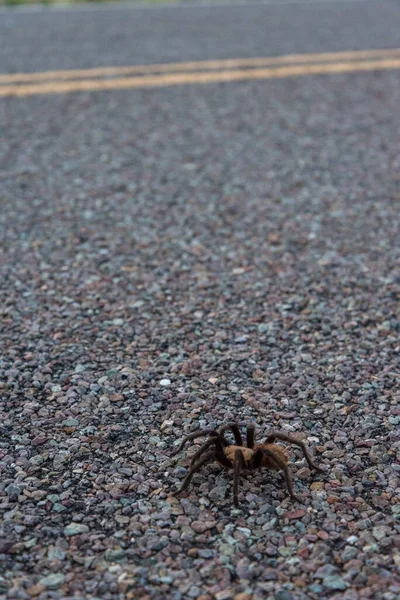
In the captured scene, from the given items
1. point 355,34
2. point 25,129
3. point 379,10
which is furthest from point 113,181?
point 379,10

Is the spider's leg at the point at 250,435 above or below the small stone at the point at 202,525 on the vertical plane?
above

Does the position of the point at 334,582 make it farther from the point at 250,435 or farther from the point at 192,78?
the point at 192,78

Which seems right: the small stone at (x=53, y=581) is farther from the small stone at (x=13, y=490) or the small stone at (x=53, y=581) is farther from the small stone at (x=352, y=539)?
the small stone at (x=352, y=539)

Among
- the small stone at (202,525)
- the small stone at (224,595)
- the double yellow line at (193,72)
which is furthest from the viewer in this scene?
the double yellow line at (193,72)

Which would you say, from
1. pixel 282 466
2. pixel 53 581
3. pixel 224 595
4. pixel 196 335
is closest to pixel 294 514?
pixel 282 466

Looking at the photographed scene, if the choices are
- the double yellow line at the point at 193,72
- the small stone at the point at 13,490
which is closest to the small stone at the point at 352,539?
the small stone at the point at 13,490

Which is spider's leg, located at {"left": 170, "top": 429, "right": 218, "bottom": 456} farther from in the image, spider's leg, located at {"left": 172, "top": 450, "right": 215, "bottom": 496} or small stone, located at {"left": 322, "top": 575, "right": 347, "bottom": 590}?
small stone, located at {"left": 322, "top": 575, "right": 347, "bottom": 590}
